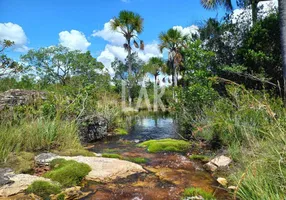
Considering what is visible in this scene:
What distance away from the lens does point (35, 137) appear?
638 cm

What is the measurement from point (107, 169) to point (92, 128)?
216 inches

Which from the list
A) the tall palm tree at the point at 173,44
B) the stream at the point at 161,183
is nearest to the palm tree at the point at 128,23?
the tall palm tree at the point at 173,44

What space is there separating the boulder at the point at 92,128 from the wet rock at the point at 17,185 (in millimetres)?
4899

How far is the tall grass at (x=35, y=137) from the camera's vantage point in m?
5.59

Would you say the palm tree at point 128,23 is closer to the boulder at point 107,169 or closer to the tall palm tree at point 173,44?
the tall palm tree at point 173,44

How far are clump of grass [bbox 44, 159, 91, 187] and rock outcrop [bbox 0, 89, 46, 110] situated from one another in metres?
3.98

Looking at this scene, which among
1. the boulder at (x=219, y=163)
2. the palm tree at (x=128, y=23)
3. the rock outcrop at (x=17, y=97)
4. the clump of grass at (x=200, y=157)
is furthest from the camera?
the palm tree at (x=128, y=23)

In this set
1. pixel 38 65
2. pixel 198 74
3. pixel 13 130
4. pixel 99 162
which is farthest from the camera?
pixel 38 65

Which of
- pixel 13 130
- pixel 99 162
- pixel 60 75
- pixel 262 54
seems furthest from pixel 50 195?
pixel 60 75

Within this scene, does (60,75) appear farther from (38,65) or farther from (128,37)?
(128,37)

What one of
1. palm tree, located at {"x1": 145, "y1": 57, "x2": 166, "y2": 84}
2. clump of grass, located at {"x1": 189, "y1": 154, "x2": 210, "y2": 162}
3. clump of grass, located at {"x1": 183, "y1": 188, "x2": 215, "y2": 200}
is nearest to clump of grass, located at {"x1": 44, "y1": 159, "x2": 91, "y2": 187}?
clump of grass, located at {"x1": 183, "y1": 188, "x2": 215, "y2": 200}

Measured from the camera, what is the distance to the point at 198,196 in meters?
3.92

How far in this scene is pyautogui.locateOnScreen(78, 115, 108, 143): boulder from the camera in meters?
9.78

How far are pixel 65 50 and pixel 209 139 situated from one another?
22.4 m
